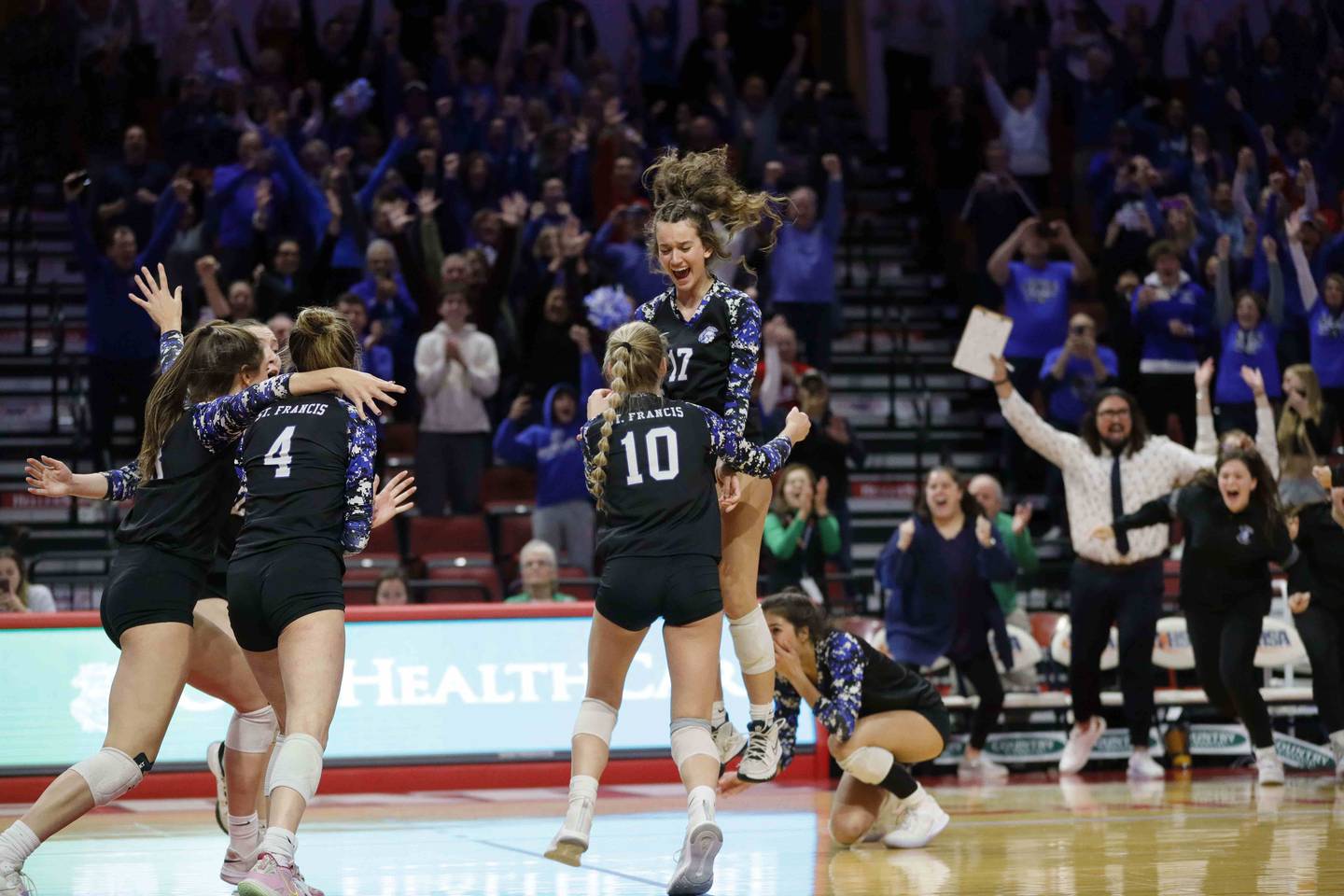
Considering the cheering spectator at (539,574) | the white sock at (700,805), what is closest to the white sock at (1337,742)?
the cheering spectator at (539,574)

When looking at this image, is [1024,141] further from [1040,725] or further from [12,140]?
[12,140]

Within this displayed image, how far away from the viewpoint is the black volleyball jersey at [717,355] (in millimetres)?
6635

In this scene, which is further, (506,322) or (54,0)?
(54,0)

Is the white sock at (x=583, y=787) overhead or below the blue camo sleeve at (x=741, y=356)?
below

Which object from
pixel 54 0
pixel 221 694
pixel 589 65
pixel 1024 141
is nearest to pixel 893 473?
pixel 1024 141

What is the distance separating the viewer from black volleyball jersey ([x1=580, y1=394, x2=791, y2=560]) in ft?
20.2

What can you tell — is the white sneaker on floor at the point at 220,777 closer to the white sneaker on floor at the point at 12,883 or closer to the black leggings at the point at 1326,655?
the white sneaker on floor at the point at 12,883

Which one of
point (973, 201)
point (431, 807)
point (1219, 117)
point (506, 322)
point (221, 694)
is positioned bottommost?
point (431, 807)

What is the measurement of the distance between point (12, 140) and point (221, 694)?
12.5 metres

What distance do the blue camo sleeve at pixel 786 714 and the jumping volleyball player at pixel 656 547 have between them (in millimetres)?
1057

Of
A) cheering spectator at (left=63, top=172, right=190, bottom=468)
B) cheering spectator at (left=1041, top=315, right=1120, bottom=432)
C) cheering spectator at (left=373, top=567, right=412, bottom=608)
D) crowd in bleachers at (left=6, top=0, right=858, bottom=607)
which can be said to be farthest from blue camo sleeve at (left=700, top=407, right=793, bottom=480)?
cheering spectator at (left=1041, top=315, right=1120, bottom=432)

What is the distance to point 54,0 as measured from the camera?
1670cm

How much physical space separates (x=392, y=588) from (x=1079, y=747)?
4767 millimetres

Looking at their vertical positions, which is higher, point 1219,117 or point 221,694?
point 1219,117
